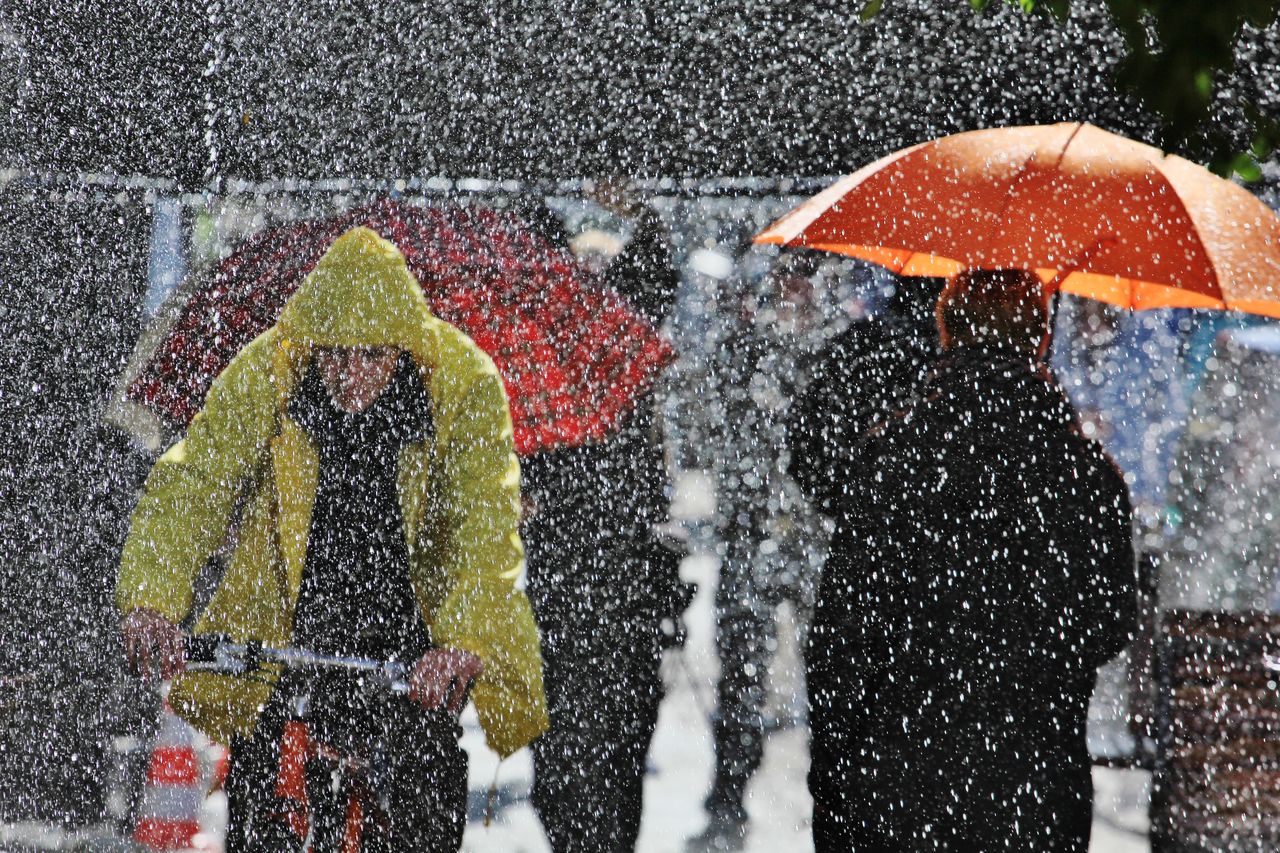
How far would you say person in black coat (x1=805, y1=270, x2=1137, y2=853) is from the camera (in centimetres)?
237

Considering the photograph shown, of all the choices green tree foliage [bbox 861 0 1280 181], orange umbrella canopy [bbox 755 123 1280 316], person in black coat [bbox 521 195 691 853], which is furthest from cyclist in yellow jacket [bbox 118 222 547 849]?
green tree foliage [bbox 861 0 1280 181]

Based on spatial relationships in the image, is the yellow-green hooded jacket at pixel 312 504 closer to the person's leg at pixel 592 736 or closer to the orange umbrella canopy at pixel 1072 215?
the orange umbrella canopy at pixel 1072 215

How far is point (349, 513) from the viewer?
3041 mm

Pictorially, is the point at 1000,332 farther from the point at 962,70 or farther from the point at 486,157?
the point at 486,157

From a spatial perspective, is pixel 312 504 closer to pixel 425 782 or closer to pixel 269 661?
pixel 269 661

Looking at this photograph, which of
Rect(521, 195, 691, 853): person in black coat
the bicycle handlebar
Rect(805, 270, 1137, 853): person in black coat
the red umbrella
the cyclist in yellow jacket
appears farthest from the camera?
Rect(521, 195, 691, 853): person in black coat

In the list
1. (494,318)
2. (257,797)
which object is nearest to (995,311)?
(257,797)

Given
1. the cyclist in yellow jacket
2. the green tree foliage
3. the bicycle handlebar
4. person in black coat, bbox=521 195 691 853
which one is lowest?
person in black coat, bbox=521 195 691 853

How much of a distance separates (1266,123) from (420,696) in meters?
1.79

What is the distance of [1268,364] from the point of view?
536 cm

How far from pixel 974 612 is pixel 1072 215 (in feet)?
3.79

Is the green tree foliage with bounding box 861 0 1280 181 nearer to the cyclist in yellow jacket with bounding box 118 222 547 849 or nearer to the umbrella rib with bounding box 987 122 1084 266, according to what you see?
the umbrella rib with bounding box 987 122 1084 266

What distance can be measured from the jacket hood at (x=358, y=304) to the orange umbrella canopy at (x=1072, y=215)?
91cm

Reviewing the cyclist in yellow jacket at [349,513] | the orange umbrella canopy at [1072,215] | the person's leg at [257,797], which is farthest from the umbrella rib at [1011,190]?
the person's leg at [257,797]
